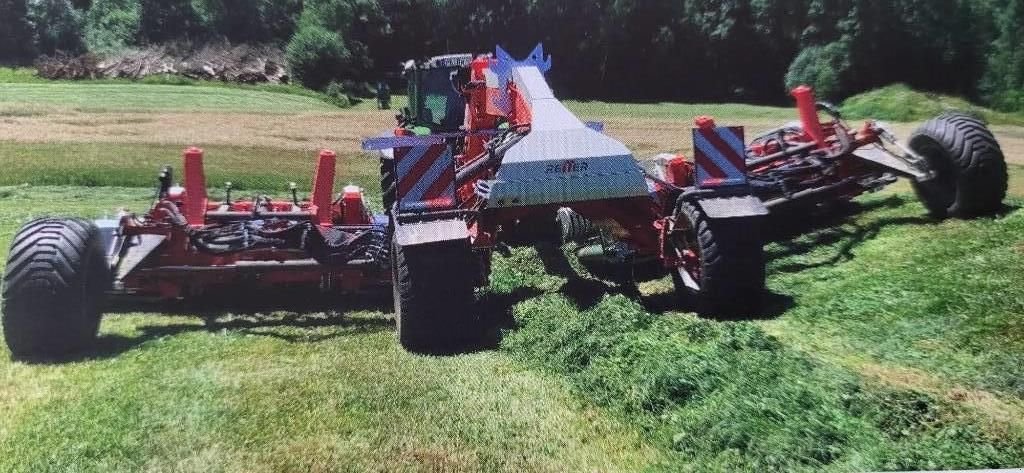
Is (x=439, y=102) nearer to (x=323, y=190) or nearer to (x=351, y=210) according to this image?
(x=351, y=210)

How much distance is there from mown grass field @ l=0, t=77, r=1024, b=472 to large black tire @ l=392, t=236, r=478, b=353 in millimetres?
224

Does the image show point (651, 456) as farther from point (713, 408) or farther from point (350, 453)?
point (350, 453)

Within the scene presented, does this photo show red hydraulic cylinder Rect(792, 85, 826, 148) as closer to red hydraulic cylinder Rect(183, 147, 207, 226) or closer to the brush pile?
red hydraulic cylinder Rect(183, 147, 207, 226)

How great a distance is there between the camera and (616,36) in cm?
3816

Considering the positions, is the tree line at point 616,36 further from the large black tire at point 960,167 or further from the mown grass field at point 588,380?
the mown grass field at point 588,380

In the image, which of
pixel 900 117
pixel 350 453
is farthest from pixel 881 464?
pixel 900 117

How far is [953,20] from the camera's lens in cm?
3294

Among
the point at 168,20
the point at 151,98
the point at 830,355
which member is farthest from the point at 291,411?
the point at 168,20

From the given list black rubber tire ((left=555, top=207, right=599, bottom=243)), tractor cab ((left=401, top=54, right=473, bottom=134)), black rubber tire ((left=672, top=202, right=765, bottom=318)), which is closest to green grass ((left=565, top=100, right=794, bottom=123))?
tractor cab ((left=401, top=54, right=473, bottom=134))

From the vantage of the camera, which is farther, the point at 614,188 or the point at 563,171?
the point at 614,188

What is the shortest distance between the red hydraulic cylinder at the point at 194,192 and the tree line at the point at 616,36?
90.2ft

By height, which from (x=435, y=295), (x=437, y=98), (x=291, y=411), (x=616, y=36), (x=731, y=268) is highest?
(x=616, y=36)

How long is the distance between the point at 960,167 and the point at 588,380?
4984 mm

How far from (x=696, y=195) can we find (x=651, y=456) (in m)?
3.27
